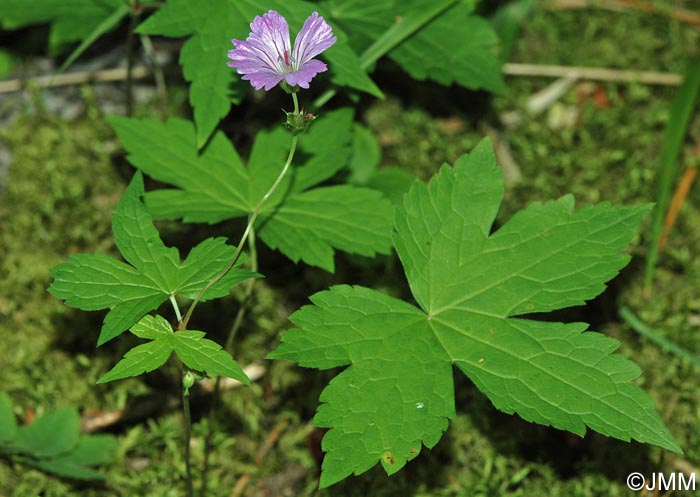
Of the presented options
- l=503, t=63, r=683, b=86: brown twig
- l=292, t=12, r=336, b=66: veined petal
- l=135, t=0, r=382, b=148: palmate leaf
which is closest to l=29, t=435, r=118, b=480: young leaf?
l=135, t=0, r=382, b=148: palmate leaf

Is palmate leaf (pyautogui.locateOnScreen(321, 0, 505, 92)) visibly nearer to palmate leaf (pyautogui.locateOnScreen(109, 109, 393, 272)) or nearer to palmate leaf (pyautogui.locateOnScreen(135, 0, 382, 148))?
palmate leaf (pyautogui.locateOnScreen(135, 0, 382, 148))

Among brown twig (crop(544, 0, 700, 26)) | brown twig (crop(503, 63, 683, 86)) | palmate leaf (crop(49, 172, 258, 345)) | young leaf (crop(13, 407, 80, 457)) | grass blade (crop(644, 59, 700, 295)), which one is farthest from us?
brown twig (crop(544, 0, 700, 26))

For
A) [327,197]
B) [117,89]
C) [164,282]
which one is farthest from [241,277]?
[117,89]

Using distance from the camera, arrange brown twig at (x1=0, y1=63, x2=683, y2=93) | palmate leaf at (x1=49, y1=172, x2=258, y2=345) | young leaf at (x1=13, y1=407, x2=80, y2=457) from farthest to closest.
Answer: brown twig at (x1=0, y1=63, x2=683, y2=93)
young leaf at (x1=13, y1=407, x2=80, y2=457)
palmate leaf at (x1=49, y1=172, x2=258, y2=345)

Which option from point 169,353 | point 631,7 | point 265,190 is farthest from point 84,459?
point 631,7

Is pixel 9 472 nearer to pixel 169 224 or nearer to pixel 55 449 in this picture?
pixel 55 449

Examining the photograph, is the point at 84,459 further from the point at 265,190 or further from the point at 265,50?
the point at 265,50

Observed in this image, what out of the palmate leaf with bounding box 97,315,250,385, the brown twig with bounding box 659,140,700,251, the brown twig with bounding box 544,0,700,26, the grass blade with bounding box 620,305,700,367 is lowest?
the grass blade with bounding box 620,305,700,367
